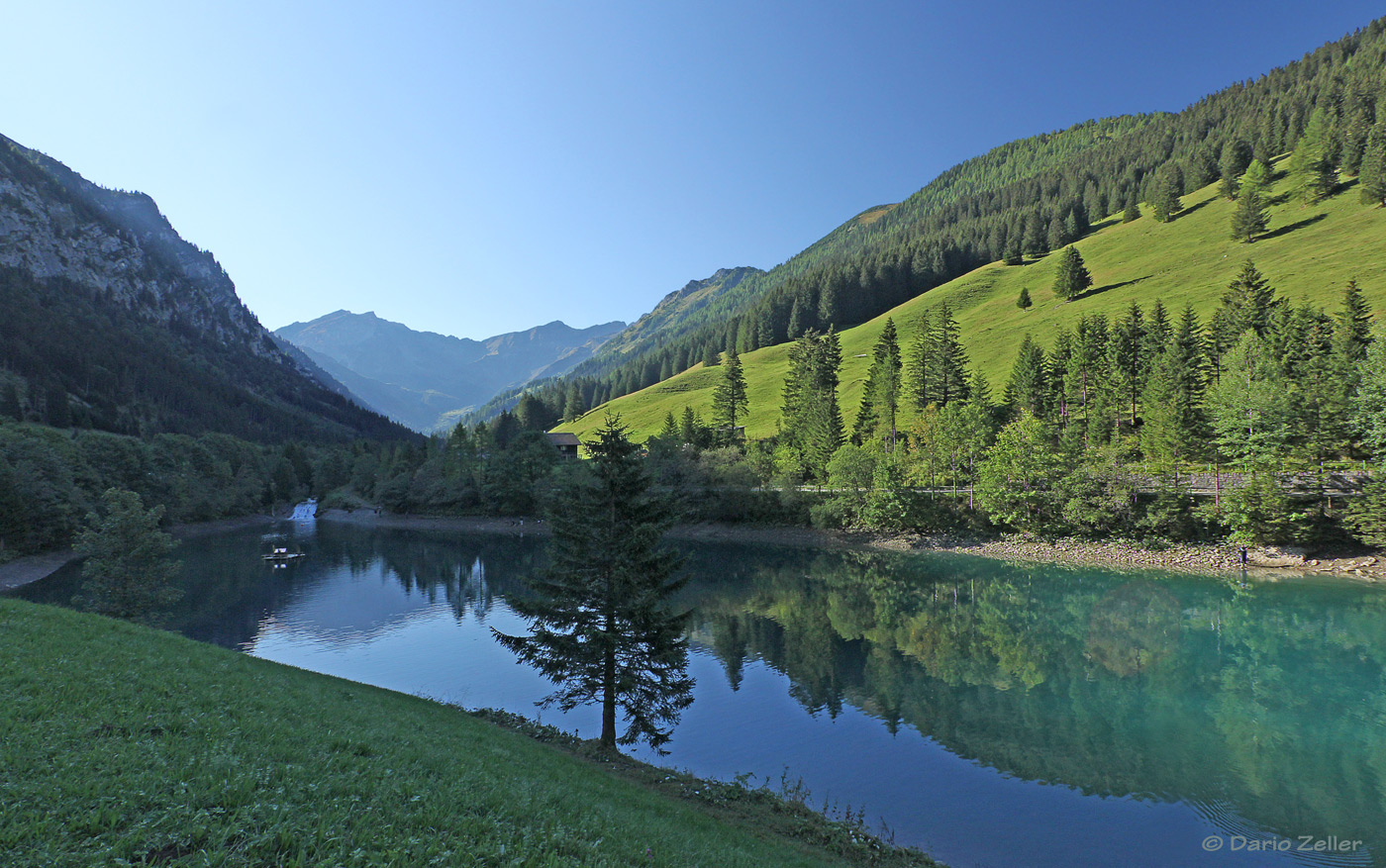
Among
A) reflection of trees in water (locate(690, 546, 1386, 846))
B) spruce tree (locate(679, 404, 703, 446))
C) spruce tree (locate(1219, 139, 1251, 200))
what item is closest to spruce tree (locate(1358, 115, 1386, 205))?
spruce tree (locate(1219, 139, 1251, 200))

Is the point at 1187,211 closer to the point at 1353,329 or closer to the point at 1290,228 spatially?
the point at 1290,228

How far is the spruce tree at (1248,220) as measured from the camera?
11912 cm

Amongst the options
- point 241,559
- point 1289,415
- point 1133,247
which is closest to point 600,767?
point 1289,415

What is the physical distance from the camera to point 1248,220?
11919cm

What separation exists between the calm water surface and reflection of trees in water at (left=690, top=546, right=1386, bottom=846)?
0.15m

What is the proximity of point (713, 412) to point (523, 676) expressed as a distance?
9118 cm

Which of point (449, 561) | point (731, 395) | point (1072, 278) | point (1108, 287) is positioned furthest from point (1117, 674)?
point (1108, 287)

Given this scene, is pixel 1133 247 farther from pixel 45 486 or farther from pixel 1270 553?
pixel 45 486

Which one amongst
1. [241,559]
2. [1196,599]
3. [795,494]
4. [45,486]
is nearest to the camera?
[1196,599]

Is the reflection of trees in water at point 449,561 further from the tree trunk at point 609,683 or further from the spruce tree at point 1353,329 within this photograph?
the spruce tree at point 1353,329

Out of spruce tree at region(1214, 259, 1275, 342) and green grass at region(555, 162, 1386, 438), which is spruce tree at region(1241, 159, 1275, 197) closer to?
green grass at region(555, 162, 1386, 438)

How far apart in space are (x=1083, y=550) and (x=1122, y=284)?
89.3m

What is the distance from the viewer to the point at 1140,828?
1906 centimetres

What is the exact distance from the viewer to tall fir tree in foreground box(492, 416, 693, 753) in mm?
22156
